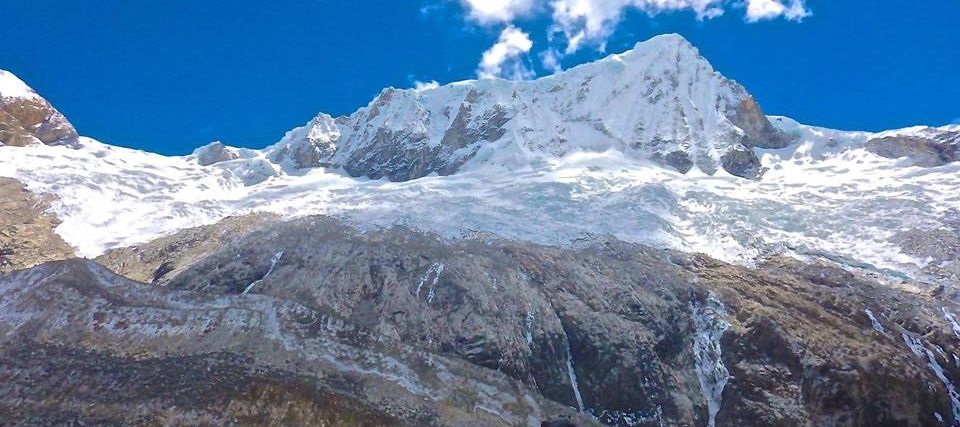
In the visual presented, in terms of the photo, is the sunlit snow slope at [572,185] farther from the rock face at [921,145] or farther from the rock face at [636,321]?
the rock face at [636,321]

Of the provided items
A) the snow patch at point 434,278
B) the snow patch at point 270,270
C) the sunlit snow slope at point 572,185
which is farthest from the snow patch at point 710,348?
the snow patch at point 270,270

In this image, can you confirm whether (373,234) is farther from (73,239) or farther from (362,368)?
(73,239)

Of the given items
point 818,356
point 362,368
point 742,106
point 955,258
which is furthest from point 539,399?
point 742,106

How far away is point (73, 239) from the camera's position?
8588 centimetres

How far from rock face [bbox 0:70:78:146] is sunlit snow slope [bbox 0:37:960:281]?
465 cm

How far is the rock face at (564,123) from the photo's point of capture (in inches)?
5032

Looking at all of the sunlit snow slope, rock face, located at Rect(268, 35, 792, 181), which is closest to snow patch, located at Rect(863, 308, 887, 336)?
the sunlit snow slope

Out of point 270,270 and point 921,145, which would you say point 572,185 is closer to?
point 270,270

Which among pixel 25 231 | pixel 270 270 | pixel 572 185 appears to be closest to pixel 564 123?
pixel 572 185

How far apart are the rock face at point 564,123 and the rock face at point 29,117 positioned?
39.6 meters

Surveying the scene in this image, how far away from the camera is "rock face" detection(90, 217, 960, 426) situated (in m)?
56.1

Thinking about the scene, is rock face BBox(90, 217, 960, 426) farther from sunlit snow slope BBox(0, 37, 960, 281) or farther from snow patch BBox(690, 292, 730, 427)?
sunlit snow slope BBox(0, 37, 960, 281)

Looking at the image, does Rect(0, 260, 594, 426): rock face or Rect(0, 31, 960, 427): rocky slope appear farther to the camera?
Rect(0, 31, 960, 427): rocky slope

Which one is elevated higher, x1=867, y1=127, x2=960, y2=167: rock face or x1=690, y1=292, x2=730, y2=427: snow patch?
x1=867, y1=127, x2=960, y2=167: rock face
